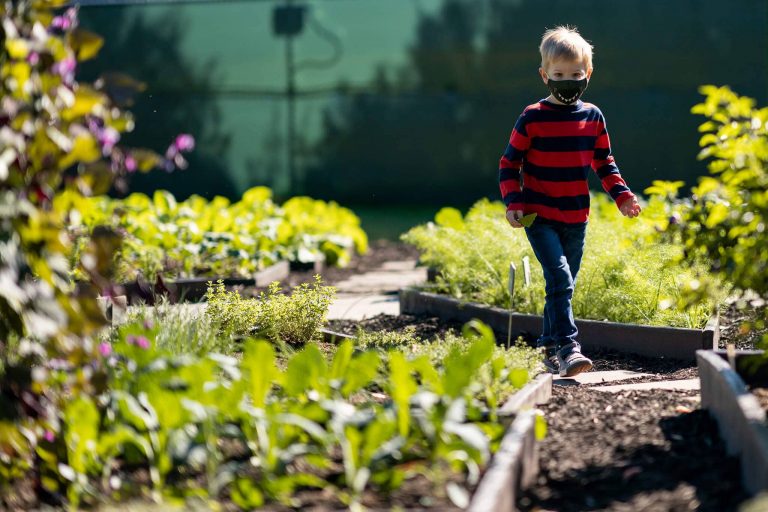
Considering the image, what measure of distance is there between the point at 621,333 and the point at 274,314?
5.84 feet

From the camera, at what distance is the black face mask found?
5.05 metres

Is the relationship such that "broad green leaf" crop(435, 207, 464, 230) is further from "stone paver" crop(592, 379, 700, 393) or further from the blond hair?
"stone paver" crop(592, 379, 700, 393)

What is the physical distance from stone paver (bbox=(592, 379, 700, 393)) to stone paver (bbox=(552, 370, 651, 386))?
6.0 inches

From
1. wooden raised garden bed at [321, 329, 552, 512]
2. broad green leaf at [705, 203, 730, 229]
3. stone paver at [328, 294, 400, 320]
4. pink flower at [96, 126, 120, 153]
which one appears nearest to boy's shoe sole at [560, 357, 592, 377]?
wooden raised garden bed at [321, 329, 552, 512]

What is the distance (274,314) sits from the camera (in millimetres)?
5047

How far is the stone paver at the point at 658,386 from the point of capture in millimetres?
4562

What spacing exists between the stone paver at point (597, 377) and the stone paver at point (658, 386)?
15 centimetres

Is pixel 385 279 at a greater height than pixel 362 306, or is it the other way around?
pixel 362 306

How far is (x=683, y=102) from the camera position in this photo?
11688 mm

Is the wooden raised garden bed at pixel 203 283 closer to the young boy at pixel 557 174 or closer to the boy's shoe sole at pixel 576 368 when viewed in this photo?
the young boy at pixel 557 174

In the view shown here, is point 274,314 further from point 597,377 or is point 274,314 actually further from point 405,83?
point 405,83

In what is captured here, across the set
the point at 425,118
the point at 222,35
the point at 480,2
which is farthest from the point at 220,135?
the point at 480,2

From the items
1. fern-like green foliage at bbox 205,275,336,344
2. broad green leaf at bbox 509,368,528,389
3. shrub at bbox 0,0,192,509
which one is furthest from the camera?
fern-like green foliage at bbox 205,275,336,344

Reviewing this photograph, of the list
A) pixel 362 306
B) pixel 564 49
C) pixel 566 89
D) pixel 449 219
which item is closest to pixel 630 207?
pixel 566 89
